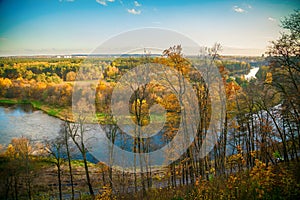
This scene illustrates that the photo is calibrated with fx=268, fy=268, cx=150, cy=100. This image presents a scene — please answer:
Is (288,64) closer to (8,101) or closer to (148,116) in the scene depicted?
(148,116)

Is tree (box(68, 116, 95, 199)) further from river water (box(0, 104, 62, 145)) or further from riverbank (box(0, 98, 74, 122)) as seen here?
river water (box(0, 104, 62, 145))

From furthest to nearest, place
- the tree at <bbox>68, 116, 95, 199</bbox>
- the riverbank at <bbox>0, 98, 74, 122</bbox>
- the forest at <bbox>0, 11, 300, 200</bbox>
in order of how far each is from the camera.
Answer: the riverbank at <bbox>0, 98, 74, 122</bbox>
the tree at <bbox>68, 116, 95, 199</bbox>
the forest at <bbox>0, 11, 300, 200</bbox>

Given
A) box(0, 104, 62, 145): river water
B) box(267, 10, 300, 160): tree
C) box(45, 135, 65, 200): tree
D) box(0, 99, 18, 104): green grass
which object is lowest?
box(45, 135, 65, 200): tree

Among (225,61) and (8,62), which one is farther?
(8,62)

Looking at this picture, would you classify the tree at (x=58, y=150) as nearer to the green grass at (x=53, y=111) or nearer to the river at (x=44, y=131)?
the river at (x=44, y=131)

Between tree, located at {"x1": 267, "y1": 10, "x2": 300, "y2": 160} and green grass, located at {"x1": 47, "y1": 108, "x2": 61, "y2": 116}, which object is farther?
green grass, located at {"x1": 47, "y1": 108, "x2": 61, "y2": 116}

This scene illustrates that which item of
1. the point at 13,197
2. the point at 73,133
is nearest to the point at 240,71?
the point at 73,133

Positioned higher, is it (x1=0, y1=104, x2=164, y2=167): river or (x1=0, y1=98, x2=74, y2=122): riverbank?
(x1=0, y1=98, x2=74, y2=122): riverbank

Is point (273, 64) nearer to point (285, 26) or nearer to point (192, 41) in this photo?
point (285, 26)

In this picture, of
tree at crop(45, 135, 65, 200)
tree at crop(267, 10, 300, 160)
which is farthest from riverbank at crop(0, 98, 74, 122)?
tree at crop(267, 10, 300, 160)
